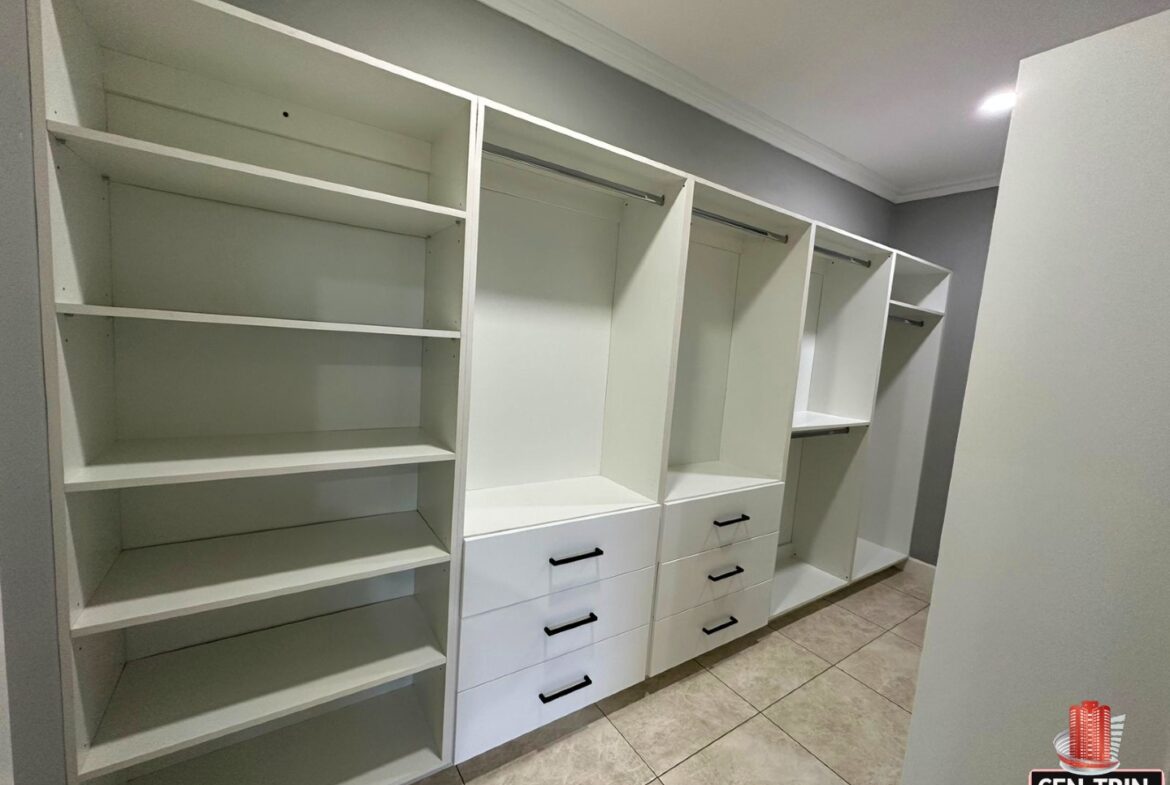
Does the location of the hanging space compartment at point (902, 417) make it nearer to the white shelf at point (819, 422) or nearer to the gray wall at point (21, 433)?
the white shelf at point (819, 422)

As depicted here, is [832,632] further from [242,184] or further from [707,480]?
[242,184]

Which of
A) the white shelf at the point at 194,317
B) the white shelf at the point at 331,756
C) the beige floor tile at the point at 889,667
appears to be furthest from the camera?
the beige floor tile at the point at 889,667

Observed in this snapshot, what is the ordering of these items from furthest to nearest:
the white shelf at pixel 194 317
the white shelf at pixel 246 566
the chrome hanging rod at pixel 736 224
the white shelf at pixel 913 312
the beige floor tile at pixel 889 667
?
the white shelf at pixel 913 312, the beige floor tile at pixel 889 667, the chrome hanging rod at pixel 736 224, the white shelf at pixel 246 566, the white shelf at pixel 194 317

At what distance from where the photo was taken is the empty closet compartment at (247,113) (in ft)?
2.95

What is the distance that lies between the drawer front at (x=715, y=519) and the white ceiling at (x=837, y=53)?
5.85 ft

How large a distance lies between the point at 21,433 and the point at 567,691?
1579 mm

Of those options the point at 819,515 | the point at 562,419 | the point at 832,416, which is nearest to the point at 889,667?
the point at 819,515

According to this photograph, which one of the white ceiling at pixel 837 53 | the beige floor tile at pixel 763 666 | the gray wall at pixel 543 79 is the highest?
the white ceiling at pixel 837 53

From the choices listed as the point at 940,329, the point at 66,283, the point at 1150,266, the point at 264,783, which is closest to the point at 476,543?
the point at 264,783

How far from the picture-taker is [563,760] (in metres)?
1.55

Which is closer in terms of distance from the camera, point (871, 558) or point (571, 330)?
point (571, 330)

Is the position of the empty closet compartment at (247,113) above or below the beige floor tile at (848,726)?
above

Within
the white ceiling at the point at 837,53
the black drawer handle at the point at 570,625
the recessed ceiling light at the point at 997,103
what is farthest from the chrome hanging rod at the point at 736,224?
the black drawer handle at the point at 570,625

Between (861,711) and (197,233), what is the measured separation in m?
2.94
